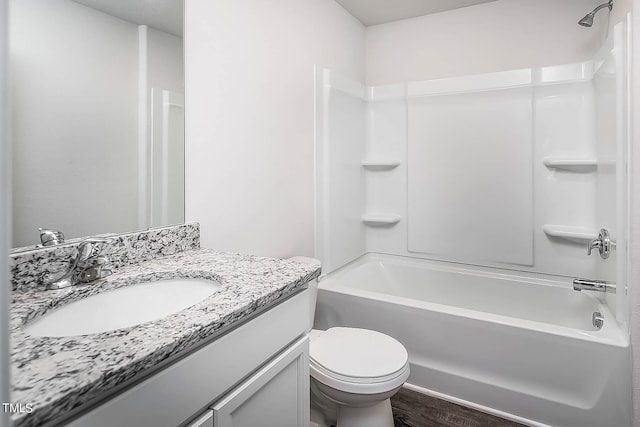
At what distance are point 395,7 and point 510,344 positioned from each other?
96.7 inches

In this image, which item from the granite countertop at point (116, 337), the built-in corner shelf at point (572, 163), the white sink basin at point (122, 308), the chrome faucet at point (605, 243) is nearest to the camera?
the granite countertop at point (116, 337)

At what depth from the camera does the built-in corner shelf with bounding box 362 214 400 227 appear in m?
2.94

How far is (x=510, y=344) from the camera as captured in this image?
1760 mm

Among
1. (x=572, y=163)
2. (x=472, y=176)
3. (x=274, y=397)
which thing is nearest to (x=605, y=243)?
(x=572, y=163)

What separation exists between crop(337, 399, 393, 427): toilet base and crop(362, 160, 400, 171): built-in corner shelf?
1858 mm

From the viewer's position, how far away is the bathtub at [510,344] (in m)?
1.60

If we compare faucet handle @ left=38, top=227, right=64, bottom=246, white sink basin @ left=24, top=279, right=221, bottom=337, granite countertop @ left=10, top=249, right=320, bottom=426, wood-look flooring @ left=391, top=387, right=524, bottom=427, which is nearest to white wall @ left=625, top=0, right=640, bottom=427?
wood-look flooring @ left=391, top=387, right=524, bottom=427

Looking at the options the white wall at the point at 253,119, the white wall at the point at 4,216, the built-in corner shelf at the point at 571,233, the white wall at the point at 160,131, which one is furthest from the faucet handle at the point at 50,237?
the built-in corner shelf at the point at 571,233

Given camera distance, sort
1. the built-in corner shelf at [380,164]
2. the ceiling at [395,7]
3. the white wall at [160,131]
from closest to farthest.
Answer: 1. the white wall at [160,131]
2. the ceiling at [395,7]
3. the built-in corner shelf at [380,164]

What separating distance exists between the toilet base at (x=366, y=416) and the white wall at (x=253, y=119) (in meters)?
0.87

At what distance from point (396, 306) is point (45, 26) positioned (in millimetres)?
1930

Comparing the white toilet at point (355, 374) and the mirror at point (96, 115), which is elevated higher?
the mirror at point (96, 115)

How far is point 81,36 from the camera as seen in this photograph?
1.05 meters

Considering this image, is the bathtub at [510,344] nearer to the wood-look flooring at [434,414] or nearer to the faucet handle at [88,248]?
the wood-look flooring at [434,414]
